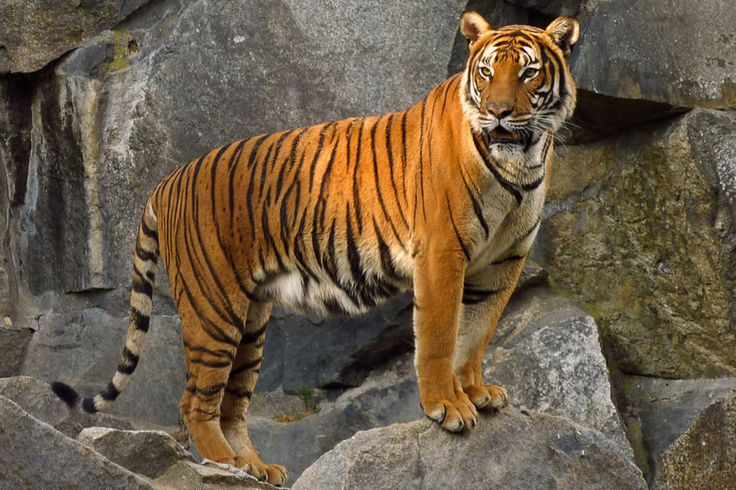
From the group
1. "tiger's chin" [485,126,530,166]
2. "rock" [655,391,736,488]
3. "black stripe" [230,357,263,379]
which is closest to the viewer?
"tiger's chin" [485,126,530,166]

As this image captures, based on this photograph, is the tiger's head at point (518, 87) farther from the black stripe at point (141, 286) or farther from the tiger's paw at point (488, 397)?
the black stripe at point (141, 286)

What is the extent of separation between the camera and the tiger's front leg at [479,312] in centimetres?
506

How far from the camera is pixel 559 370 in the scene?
6707 mm

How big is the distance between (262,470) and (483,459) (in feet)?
5.36

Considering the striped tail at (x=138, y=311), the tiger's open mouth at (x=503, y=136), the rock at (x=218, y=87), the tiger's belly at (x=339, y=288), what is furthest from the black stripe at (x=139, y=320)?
the tiger's open mouth at (x=503, y=136)

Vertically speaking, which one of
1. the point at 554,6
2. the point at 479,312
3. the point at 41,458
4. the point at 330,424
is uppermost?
the point at 554,6

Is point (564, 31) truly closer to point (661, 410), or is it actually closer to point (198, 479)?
point (198, 479)

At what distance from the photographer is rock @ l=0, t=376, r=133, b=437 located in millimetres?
6039

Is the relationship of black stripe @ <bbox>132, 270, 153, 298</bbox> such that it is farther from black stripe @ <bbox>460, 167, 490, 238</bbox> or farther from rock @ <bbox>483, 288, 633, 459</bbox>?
Answer: black stripe @ <bbox>460, 167, 490, 238</bbox>

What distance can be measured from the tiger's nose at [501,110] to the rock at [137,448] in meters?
1.68

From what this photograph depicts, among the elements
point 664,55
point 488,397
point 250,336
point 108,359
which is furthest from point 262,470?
point 664,55

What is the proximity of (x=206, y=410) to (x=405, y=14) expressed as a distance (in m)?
2.64

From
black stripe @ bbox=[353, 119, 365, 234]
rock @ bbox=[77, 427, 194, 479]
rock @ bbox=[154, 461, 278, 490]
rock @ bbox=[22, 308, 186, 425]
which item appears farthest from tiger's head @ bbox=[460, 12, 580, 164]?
rock @ bbox=[22, 308, 186, 425]

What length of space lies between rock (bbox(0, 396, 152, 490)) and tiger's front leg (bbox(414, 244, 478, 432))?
1425 millimetres
